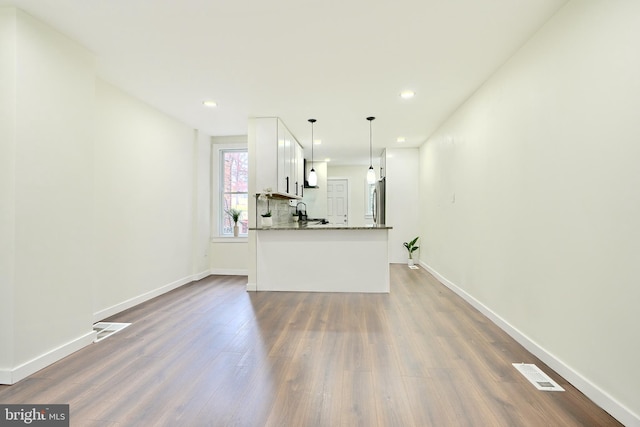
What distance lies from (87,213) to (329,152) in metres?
5.25

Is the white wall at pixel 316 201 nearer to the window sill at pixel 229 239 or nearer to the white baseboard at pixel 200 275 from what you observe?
the window sill at pixel 229 239

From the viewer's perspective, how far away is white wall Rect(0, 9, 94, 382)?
6.78ft

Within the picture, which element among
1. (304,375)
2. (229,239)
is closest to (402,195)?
(229,239)

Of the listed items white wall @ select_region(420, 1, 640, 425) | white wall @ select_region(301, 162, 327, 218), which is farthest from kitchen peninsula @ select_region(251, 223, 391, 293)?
white wall @ select_region(301, 162, 327, 218)

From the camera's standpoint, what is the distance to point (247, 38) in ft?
8.14

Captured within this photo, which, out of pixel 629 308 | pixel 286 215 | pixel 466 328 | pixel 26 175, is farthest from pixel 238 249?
pixel 629 308

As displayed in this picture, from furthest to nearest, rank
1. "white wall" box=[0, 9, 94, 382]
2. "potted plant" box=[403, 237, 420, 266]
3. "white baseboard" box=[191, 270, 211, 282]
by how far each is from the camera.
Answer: "potted plant" box=[403, 237, 420, 266], "white baseboard" box=[191, 270, 211, 282], "white wall" box=[0, 9, 94, 382]

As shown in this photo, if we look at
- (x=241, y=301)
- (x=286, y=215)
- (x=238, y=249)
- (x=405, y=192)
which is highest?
(x=405, y=192)

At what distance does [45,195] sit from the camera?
2.27 meters

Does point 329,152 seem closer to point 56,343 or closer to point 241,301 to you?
point 241,301

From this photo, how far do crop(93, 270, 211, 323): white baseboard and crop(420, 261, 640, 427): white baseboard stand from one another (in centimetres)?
422

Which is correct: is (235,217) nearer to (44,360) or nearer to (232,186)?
(232,186)

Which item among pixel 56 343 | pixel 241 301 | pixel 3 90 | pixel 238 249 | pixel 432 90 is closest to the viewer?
pixel 3 90

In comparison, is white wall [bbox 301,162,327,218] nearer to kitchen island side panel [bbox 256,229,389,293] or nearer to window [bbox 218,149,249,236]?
window [bbox 218,149,249,236]
